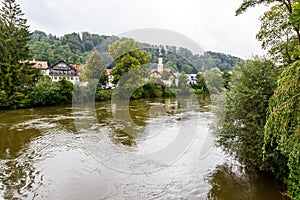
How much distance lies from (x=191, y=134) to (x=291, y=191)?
20.1ft

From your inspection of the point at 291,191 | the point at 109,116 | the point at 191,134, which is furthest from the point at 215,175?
the point at 109,116

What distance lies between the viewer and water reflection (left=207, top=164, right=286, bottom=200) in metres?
5.17

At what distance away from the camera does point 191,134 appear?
1059cm

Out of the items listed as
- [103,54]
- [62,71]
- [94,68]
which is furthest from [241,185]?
[62,71]

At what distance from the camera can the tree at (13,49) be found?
1847cm

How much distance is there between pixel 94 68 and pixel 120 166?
68.2 ft

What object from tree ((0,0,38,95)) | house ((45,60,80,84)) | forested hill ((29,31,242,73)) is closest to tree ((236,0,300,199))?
forested hill ((29,31,242,73))

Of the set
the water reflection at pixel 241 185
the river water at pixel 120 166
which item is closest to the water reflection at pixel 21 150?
the river water at pixel 120 166

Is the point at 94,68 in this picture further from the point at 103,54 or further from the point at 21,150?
the point at 21,150

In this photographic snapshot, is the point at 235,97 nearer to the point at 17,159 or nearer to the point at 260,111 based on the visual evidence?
the point at 260,111

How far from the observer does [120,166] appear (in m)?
6.89

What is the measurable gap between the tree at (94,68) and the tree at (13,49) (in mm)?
6191

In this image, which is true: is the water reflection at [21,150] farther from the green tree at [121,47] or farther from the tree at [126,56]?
the green tree at [121,47]

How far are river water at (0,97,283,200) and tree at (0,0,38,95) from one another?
8.69 metres
